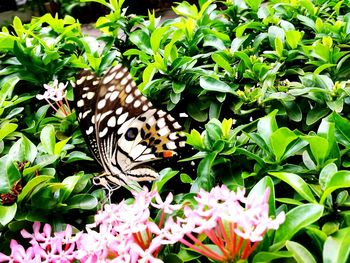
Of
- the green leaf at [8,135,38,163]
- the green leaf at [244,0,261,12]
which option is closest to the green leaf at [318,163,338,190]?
the green leaf at [8,135,38,163]

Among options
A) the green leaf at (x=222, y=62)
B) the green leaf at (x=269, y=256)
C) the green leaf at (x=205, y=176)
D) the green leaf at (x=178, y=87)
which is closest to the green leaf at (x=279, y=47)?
the green leaf at (x=222, y=62)

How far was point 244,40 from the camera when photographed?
1.33m

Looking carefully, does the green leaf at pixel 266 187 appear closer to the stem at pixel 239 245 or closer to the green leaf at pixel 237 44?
→ the stem at pixel 239 245

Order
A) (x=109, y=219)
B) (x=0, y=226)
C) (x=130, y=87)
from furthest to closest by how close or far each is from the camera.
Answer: (x=130, y=87)
(x=0, y=226)
(x=109, y=219)

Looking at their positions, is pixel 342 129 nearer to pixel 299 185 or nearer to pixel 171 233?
pixel 299 185

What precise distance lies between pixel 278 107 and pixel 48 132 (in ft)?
1.70

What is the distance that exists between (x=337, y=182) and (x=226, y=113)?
1.59 feet

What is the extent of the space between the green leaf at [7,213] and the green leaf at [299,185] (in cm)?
45

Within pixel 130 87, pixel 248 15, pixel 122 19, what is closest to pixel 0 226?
pixel 130 87

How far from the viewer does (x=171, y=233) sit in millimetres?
675

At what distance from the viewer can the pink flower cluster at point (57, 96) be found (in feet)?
3.56

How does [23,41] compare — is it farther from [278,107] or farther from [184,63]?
[278,107]

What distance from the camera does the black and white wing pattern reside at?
0.95 metres

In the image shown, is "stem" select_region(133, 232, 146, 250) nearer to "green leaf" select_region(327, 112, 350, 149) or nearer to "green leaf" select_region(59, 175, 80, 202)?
"green leaf" select_region(59, 175, 80, 202)
